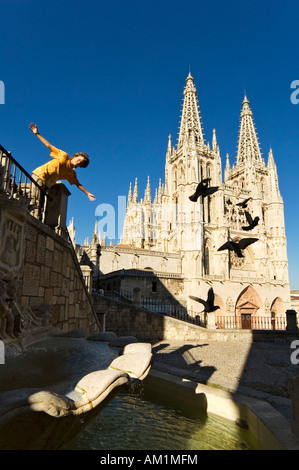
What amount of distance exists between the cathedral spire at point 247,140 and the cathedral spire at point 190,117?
10.5 m

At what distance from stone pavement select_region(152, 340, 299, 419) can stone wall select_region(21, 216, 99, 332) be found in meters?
2.54

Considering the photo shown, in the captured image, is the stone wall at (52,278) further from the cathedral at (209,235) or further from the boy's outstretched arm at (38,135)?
the cathedral at (209,235)

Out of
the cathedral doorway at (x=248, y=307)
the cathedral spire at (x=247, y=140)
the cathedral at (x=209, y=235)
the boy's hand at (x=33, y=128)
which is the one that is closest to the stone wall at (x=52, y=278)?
the boy's hand at (x=33, y=128)

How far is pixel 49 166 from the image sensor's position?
5.53 m

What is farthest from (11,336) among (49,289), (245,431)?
(245,431)

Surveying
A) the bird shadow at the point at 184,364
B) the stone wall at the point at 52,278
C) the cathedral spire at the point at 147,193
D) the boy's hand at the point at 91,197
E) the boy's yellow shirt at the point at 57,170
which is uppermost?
the cathedral spire at the point at 147,193

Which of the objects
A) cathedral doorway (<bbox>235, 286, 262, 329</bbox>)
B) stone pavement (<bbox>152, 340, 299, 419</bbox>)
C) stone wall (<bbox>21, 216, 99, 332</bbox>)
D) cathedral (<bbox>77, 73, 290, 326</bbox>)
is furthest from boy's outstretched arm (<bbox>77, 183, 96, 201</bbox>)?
cathedral doorway (<bbox>235, 286, 262, 329</bbox>)

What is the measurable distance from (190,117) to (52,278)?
44.9 meters

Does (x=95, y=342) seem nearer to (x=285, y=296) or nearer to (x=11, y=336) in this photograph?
(x=11, y=336)

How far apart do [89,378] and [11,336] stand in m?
1.25

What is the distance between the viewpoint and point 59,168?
5473 millimetres

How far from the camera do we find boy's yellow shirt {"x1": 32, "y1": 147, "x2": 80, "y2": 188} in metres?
5.38

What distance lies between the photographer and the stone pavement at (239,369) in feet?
17.8

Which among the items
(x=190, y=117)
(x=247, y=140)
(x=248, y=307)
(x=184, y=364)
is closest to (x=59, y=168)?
A: (x=184, y=364)
